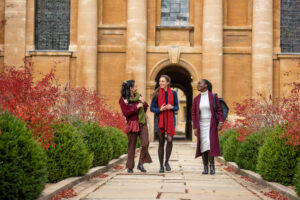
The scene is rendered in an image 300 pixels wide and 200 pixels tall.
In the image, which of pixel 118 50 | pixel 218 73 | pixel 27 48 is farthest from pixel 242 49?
pixel 27 48

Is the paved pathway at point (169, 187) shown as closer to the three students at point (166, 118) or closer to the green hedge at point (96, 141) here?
the three students at point (166, 118)

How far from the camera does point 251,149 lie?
1124 centimetres

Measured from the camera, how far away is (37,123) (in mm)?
8398

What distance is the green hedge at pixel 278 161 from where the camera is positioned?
862cm

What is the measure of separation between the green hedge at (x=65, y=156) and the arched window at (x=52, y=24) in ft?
71.6

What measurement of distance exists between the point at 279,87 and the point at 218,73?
13.1 feet

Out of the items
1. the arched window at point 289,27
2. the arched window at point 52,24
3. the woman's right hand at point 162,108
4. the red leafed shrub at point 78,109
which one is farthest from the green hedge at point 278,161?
the arched window at point 52,24

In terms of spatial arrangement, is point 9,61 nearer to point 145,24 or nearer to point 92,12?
point 92,12

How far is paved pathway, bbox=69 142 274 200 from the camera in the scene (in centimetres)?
764

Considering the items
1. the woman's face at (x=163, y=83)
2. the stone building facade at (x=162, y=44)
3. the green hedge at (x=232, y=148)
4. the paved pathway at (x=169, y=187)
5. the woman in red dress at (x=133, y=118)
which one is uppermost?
the stone building facade at (x=162, y=44)

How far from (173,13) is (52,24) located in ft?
25.1

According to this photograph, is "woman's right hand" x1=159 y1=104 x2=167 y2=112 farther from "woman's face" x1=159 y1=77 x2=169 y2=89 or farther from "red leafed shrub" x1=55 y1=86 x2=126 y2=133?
"red leafed shrub" x1=55 y1=86 x2=126 y2=133

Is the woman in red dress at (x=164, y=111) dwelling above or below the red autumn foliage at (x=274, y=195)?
above

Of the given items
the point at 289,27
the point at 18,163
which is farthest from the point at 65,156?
the point at 289,27
